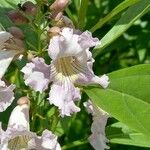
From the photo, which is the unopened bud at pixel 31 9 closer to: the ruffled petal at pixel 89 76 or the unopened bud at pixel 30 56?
the unopened bud at pixel 30 56

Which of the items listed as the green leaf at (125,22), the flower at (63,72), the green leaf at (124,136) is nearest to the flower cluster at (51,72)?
the flower at (63,72)

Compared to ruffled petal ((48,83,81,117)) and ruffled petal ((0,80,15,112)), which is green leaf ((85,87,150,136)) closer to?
ruffled petal ((48,83,81,117))

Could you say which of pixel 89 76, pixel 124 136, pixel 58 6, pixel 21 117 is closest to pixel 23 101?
pixel 21 117

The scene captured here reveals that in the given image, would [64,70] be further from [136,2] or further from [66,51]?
[136,2]

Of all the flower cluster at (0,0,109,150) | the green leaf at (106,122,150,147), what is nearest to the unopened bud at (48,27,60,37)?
the flower cluster at (0,0,109,150)

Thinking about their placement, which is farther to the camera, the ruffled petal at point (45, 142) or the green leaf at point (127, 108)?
the ruffled petal at point (45, 142)
